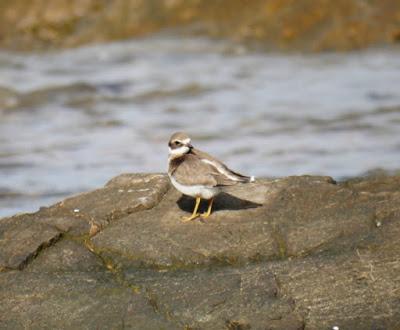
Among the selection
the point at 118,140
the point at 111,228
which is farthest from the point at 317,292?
the point at 118,140

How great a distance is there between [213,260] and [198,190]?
0.67 m

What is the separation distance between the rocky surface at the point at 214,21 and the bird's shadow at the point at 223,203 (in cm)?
1386

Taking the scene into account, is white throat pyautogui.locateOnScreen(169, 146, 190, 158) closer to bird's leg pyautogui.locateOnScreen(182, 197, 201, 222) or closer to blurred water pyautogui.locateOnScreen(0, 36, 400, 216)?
bird's leg pyautogui.locateOnScreen(182, 197, 201, 222)

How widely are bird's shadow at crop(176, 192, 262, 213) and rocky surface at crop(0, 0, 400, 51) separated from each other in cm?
1386

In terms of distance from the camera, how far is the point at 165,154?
1324 cm

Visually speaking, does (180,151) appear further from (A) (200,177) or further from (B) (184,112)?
(B) (184,112)

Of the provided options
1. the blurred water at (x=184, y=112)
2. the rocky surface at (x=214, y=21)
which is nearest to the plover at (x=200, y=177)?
the blurred water at (x=184, y=112)

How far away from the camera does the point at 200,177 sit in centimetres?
668

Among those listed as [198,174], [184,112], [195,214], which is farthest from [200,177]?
[184,112]

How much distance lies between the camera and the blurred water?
12.3 metres

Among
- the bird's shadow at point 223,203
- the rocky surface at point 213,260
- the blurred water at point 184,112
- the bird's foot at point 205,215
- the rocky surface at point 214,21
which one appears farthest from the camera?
the rocky surface at point 214,21

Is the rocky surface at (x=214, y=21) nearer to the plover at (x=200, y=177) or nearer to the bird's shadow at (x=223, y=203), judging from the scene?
the bird's shadow at (x=223, y=203)

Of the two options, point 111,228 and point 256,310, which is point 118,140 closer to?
point 111,228

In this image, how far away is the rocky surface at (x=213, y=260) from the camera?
222 inches
